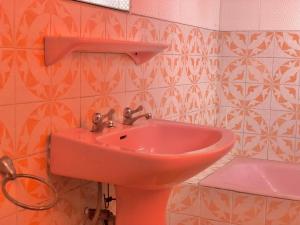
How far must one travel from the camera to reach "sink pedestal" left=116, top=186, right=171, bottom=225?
169cm

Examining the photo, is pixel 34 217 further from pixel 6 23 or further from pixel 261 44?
pixel 261 44

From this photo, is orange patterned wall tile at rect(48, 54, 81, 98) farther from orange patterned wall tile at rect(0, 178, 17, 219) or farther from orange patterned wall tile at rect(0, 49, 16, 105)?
orange patterned wall tile at rect(0, 178, 17, 219)

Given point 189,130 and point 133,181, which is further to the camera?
point 189,130

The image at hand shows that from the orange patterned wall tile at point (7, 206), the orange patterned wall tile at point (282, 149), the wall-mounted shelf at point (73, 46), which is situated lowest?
the orange patterned wall tile at point (282, 149)

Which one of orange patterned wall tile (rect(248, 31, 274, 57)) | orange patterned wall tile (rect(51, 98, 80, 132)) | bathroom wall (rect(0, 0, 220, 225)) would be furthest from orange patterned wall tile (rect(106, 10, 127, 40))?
orange patterned wall tile (rect(248, 31, 274, 57))

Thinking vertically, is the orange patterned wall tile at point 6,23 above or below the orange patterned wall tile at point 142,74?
above

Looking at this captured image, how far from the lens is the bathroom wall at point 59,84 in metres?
1.42

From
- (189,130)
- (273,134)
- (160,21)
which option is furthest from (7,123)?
(273,134)

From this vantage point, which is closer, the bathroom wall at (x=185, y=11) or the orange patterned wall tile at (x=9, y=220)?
the orange patterned wall tile at (x=9, y=220)

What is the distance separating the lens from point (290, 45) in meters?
2.99

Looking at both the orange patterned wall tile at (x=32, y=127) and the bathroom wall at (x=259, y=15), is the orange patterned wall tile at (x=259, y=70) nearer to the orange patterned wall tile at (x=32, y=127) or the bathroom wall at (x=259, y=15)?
the bathroom wall at (x=259, y=15)

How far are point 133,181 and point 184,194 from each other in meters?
1.00

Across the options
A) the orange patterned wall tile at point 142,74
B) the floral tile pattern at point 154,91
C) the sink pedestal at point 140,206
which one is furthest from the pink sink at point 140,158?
the orange patterned wall tile at point 142,74

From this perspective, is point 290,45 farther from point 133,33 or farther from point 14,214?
point 14,214
